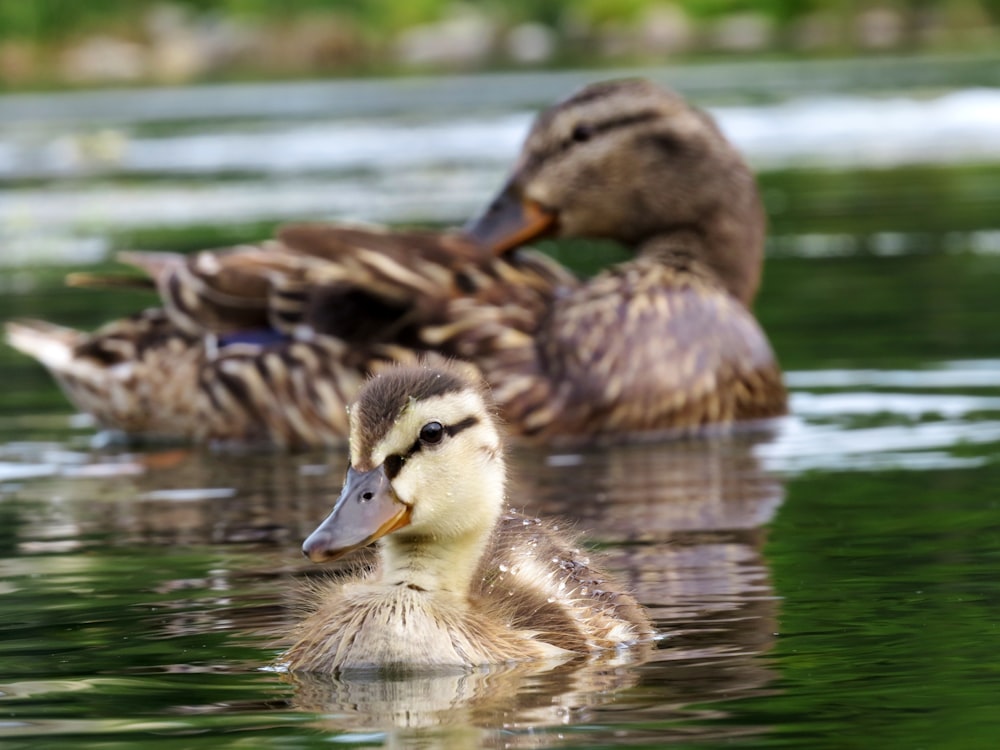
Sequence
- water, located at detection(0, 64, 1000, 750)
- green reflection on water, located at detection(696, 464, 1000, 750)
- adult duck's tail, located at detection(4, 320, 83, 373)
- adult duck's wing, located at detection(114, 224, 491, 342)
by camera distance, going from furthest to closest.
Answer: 1. adult duck's tail, located at detection(4, 320, 83, 373)
2. adult duck's wing, located at detection(114, 224, 491, 342)
3. water, located at detection(0, 64, 1000, 750)
4. green reflection on water, located at detection(696, 464, 1000, 750)

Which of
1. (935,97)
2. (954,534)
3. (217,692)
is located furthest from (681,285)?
(935,97)

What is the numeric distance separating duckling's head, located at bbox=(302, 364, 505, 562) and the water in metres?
0.46

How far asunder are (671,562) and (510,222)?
3.80 meters

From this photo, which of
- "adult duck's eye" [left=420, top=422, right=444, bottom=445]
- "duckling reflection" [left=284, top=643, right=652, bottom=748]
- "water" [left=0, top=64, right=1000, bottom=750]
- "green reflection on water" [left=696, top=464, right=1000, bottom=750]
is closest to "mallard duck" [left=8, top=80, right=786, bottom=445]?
"water" [left=0, top=64, right=1000, bottom=750]

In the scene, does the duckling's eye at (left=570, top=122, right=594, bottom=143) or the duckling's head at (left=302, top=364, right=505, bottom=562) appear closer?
the duckling's head at (left=302, top=364, right=505, bottom=562)

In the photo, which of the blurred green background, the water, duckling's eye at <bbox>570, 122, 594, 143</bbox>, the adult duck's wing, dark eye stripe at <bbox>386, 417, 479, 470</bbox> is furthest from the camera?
the blurred green background

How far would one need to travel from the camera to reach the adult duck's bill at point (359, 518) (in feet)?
19.3

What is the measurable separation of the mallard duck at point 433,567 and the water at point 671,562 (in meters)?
0.14

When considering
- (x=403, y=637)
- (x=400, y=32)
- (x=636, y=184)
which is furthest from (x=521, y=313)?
(x=400, y=32)

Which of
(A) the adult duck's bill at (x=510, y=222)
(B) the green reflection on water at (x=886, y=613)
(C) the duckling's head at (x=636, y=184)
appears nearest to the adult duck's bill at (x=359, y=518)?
(B) the green reflection on water at (x=886, y=613)

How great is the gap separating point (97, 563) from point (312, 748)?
2.73 metres

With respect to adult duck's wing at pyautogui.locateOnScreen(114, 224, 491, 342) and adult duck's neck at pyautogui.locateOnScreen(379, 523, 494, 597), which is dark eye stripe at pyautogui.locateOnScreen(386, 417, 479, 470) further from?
adult duck's wing at pyautogui.locateOnScreen(114, 224, 491, 342)

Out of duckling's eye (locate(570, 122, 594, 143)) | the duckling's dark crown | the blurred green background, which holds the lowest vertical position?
the duckling's dark crown

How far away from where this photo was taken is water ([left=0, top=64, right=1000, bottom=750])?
5.39 meters
